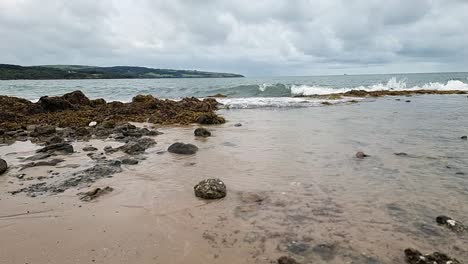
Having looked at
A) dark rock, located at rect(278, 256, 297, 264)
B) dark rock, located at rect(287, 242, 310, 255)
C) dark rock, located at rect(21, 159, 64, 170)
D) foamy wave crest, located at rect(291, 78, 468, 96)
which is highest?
foamy wave crest, located at rect(291, 78, 468, 96)

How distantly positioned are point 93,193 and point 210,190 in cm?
198

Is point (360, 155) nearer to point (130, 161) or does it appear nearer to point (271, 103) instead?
point (130, 161)

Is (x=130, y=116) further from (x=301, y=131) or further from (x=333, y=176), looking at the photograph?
(x=333, y=176)

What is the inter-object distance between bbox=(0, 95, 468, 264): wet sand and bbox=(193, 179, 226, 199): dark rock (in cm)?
14

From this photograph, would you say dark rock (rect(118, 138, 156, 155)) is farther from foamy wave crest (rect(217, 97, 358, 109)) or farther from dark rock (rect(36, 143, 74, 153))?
foamy wave crest (rect(217, 97, 358, 109))

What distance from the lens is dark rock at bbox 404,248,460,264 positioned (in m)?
3.90

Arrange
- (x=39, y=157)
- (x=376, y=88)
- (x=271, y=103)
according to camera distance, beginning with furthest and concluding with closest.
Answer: (x=376, y=88)
(x=271, y=103)
(x=39, y=157)

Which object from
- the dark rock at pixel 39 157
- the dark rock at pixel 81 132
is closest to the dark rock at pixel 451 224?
the dark rock at pixel 39 157

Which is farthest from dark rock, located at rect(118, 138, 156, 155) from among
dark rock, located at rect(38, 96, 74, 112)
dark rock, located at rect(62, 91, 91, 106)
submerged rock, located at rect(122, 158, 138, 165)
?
dark rock, located at rect(62, 91, 91, 106)

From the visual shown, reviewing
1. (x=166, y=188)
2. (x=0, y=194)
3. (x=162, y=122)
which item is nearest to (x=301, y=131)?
(x=162, y=122)

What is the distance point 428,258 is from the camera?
3.96 meters

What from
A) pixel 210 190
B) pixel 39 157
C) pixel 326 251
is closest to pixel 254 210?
pixel 210 190

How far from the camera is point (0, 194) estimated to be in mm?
6262

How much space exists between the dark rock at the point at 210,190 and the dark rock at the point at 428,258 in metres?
2.97
